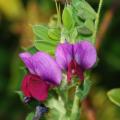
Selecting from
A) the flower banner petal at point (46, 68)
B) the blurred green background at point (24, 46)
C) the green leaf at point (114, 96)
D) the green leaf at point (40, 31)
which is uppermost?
the green leaf at point (40, 31)

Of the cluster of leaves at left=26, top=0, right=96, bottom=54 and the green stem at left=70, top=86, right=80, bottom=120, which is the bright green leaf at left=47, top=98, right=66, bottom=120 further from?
the cluster of leaves at left=26, top=0, right=96, bottom=54

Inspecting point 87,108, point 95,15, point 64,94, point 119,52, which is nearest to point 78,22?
point 95,15

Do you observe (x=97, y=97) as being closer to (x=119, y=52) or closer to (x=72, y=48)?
(x=119, y=52)

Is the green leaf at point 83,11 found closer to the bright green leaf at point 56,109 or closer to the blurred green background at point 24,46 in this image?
the bright green leaf at point 56,109

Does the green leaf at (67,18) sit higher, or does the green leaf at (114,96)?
the green leaf at (67,18)

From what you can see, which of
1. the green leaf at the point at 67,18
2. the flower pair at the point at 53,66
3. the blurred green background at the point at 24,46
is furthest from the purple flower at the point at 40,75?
the blurred green background at the point at 24,46

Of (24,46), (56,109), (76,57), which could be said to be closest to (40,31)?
(76,57)

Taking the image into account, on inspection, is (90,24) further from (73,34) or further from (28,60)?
(28,60)
